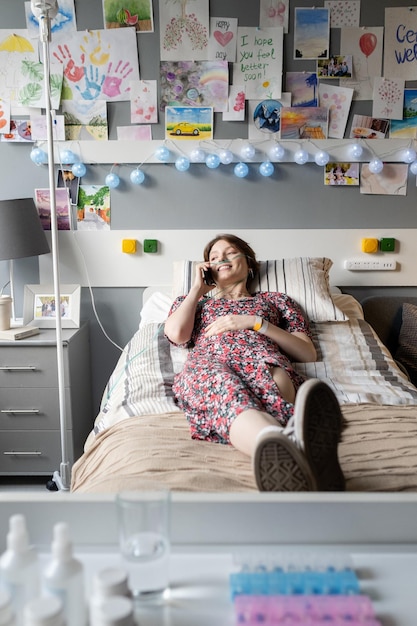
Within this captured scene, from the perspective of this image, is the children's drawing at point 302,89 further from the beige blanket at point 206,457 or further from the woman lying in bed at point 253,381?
the beige blanket at point 206,457

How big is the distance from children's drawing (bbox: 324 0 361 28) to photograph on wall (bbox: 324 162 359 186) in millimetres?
605

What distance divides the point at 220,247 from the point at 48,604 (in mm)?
1727

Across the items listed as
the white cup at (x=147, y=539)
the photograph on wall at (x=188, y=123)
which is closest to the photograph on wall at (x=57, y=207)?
the photograph on wall at (x=188, y=123)

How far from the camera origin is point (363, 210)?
2.71m

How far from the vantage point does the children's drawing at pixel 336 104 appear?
2.61m

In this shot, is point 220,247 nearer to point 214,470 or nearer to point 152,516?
point 214,470

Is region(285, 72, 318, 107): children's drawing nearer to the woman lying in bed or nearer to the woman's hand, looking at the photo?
the woman lying in bed

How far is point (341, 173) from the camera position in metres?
2.67

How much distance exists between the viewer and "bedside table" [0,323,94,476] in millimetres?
2338

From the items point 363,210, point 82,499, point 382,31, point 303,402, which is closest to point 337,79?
point 382,31

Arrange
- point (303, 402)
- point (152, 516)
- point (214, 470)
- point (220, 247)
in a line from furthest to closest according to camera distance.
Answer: point (220, 247) < point (214, 470) < point (303, 402) < point (152, 516)

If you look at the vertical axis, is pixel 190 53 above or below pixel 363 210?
above

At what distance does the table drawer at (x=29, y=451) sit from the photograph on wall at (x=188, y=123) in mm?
1418

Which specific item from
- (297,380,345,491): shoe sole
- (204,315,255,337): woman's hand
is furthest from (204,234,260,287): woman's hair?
(297,380,345,491): shoe sole
